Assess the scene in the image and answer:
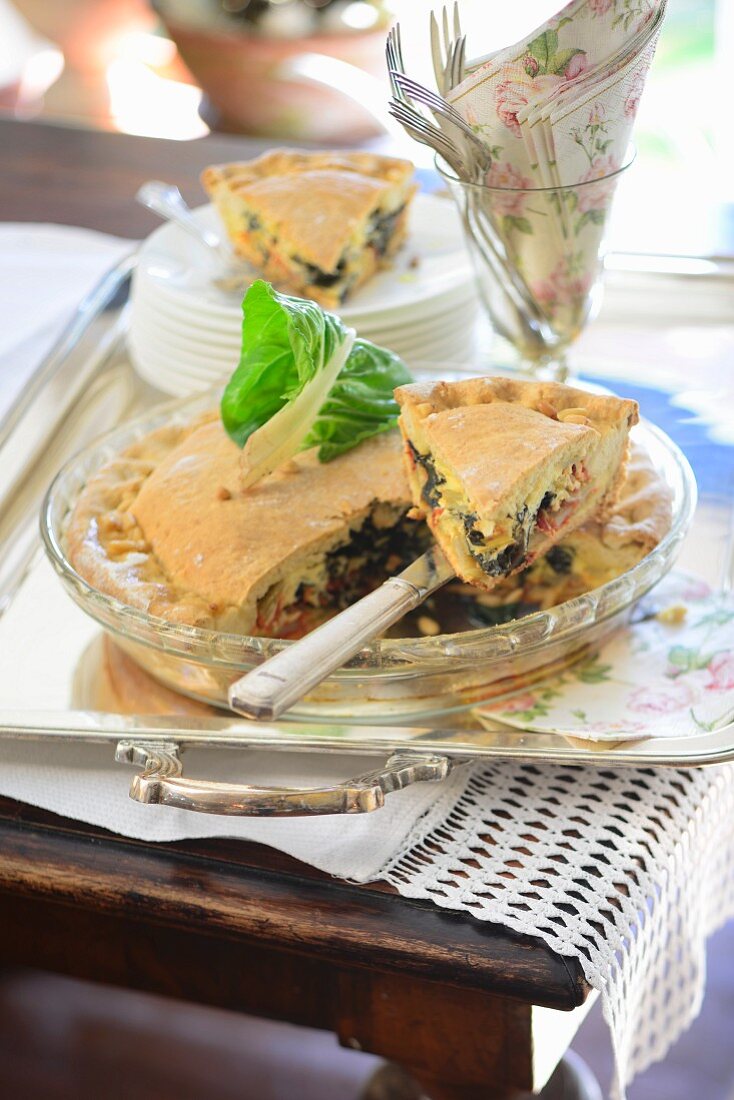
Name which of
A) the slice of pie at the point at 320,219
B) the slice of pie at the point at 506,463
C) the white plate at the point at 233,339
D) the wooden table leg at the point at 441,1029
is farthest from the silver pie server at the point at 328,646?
the slice of pie at the point at 320,219

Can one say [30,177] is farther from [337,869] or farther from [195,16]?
[195,16]

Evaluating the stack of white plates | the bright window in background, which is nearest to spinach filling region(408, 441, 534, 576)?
the stack of white plates

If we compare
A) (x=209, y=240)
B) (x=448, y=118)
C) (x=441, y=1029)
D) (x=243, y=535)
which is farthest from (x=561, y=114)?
(x=441, y=1029)

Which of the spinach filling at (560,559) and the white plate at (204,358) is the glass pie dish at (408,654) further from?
the white plate at (204,358)

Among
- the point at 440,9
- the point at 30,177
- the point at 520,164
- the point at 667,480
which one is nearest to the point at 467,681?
the point at 667,480

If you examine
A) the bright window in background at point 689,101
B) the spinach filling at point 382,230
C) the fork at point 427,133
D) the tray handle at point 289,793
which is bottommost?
the bright window in background at point 689,101
